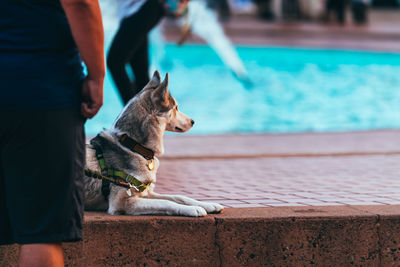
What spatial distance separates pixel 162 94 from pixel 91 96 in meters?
1.08

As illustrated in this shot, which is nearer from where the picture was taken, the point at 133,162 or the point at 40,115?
the point at 40,115

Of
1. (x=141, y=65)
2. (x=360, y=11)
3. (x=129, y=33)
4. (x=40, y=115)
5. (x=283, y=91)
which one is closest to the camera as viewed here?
(x=40, y=115)

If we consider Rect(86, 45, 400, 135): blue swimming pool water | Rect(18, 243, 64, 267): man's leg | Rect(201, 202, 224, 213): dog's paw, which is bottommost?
Rect(86, 45, 400, 135): blue swimming pool water

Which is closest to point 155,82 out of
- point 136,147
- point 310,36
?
point 136,147

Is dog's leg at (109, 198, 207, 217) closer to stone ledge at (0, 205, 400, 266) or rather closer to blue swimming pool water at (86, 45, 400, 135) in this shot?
stone ledge at (0, 205, 400, 266)

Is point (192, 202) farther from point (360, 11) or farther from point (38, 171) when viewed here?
point (360, 11)

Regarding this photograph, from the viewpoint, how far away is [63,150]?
2.06 meters

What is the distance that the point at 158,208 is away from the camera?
312 cm

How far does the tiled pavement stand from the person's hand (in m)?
1.61

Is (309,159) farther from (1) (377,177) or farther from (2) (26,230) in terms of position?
(2) (26,230)

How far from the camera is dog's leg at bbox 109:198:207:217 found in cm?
312

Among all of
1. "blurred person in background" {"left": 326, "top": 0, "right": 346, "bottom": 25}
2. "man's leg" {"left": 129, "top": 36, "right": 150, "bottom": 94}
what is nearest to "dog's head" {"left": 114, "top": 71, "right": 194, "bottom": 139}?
"man's leg" {"left": 129, "top": 36, "right": 150, "bottom": 94}

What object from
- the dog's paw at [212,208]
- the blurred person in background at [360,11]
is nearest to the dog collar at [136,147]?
the dog's paw at [212,208]

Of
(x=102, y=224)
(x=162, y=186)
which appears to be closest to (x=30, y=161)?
(x=102, y=224)
